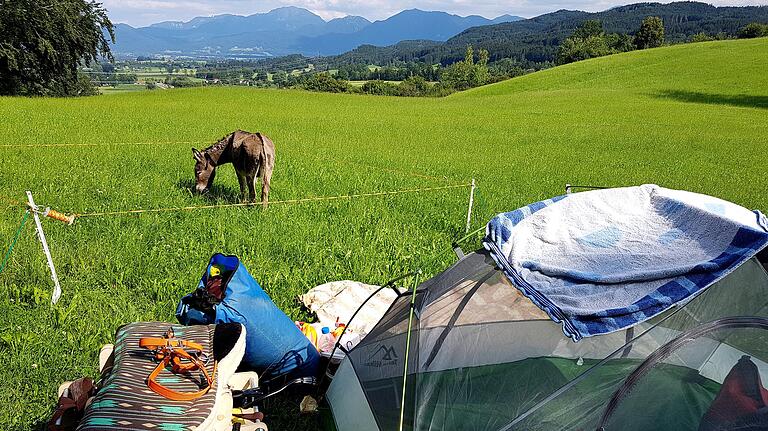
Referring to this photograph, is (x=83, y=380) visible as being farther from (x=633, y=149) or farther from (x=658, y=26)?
(x=658, y=26)

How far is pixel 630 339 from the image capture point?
8.92ft

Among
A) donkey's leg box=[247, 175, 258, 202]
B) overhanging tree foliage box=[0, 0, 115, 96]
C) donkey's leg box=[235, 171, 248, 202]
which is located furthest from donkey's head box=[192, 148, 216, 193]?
overhanging tree foliage box=[0, 0, 115, 96]

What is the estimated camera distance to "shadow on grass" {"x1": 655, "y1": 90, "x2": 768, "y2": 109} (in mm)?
30797

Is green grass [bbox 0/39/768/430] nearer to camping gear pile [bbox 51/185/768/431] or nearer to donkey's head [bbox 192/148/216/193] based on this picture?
donkey's head [bbox 192/148/216/193]

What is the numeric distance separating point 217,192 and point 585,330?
23.8 ft

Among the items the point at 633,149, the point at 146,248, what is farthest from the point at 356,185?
the point at 633,149

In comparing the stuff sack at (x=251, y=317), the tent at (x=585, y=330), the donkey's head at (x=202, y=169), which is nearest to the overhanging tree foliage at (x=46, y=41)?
the donkey's head at (x=202, y=169)

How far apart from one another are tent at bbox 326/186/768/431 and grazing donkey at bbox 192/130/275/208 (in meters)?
4.58

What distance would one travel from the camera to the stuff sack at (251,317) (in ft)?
11.8

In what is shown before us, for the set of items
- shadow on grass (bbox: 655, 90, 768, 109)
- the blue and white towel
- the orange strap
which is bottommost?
shadow on grass (bbox: 655, 90, 768, 109)

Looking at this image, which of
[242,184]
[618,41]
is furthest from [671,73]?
[618,41]

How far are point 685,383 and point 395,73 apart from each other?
373ft

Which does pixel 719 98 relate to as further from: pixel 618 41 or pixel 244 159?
pixel 618 41

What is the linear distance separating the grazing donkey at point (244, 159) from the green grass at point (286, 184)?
33cm
